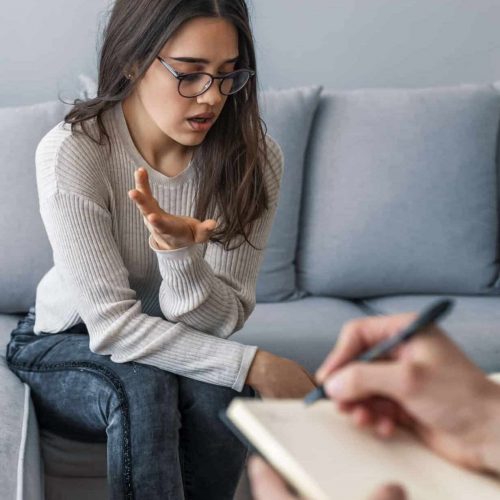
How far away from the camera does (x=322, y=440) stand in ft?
2.12

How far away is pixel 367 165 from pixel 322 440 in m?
1.54

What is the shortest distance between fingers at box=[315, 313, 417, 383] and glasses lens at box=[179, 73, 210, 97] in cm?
79

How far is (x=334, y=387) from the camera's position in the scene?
640 millimetres

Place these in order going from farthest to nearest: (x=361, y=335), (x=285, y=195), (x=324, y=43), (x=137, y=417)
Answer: (x=324, y=43)
(x=285, y=195)
(x=137, y=417)
(x=361, y=335)

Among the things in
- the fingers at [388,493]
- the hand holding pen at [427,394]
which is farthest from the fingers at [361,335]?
the fingers at [388,493]

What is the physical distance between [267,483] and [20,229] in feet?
4.53

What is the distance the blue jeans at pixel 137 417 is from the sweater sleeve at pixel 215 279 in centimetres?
11

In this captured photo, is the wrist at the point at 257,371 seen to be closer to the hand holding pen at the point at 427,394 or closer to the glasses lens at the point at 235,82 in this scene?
the glasses lens at the point at 235,82

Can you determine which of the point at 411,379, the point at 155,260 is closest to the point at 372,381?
the point at 411,379

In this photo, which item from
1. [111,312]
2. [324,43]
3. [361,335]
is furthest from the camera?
[324,43]

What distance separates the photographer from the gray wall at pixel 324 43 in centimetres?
229

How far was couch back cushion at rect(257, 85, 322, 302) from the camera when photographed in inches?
82.0

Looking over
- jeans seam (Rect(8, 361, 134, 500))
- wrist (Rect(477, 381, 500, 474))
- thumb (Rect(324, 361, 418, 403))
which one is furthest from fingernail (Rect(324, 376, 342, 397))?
jeans seam (Rect(8, 361, 134, 500))

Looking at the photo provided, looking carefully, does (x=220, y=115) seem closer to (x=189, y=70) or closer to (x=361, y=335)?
(x=189, y=70)
